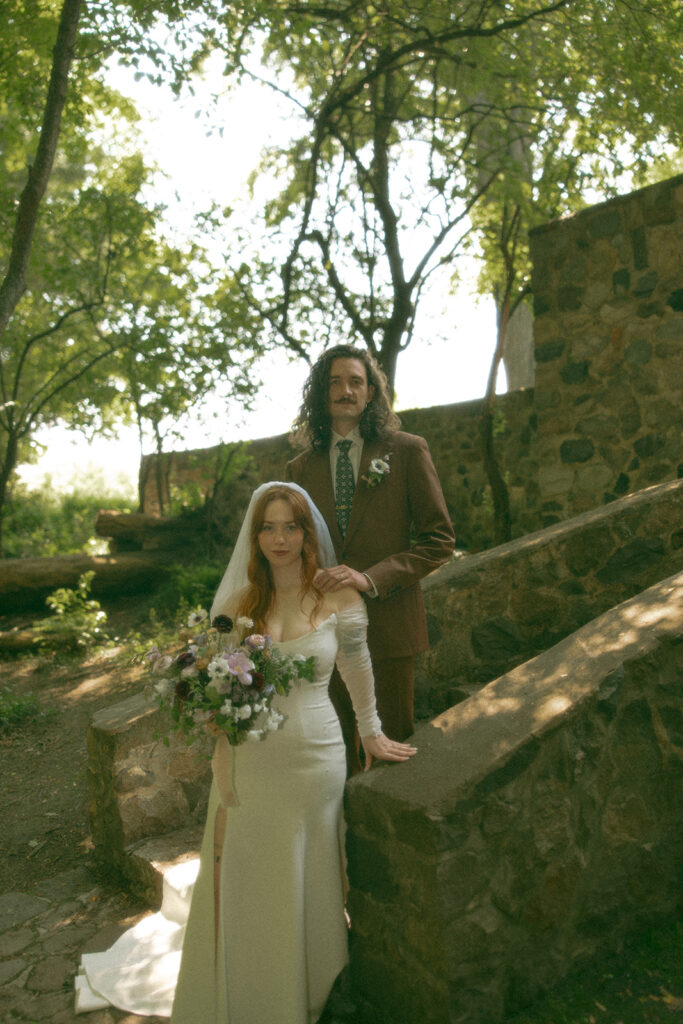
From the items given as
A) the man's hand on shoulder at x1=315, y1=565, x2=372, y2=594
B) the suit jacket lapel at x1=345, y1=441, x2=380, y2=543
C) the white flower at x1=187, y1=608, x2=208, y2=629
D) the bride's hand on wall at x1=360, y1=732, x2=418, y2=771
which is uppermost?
the suit jacket lapel at x1=345, y1=441, x2=380, y2=543

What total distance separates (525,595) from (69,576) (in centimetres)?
653

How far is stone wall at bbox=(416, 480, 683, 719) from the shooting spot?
4219mm

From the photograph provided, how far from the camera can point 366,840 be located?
2.49 meters

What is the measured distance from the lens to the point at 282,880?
8.21 ft

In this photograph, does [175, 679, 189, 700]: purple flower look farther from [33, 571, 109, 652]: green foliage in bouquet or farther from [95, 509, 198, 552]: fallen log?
[95, 509, 198, 552]: fallen log

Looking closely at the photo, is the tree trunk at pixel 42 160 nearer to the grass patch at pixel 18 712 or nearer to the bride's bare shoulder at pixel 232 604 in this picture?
the bride's bare shoulder at pixel 232 604

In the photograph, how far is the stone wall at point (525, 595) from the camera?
13.8ft

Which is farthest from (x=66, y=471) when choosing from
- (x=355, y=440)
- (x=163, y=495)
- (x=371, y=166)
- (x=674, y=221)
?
(x=355, y=440)

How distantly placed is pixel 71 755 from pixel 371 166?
6658 millimetres

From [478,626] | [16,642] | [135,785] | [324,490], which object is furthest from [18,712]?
[324,490]

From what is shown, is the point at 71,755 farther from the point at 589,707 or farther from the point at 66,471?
the point at 66,471

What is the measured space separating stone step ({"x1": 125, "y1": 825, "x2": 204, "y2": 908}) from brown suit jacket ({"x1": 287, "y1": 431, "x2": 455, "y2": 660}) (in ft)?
5.01

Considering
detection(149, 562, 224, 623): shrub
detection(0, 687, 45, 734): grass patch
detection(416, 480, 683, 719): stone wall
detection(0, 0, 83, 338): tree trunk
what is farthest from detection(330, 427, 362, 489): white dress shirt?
detection(149, 562, 224, 623): shrub

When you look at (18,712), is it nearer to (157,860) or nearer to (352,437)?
(157,860)
